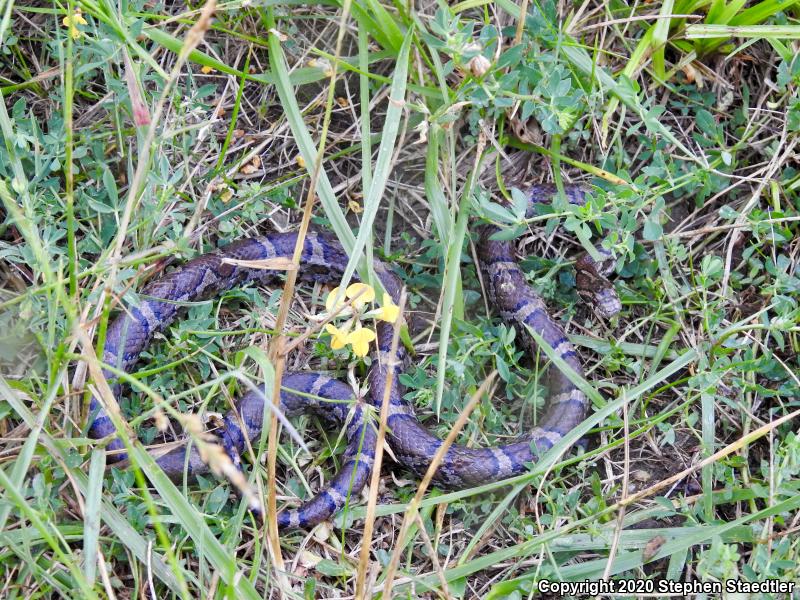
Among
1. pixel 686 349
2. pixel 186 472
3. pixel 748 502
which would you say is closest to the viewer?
pixel 186 472

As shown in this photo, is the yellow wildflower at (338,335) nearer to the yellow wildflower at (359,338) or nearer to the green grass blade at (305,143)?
the yellow wildflower at (359,338)

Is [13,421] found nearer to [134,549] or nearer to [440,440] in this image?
[134,549]

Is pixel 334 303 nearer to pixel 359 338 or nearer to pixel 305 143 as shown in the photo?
pixel 359 338

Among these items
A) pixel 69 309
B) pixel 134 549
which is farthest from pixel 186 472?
pixel 69 309

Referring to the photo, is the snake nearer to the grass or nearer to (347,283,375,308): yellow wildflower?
the grass

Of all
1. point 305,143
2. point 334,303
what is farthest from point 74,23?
point 334,303

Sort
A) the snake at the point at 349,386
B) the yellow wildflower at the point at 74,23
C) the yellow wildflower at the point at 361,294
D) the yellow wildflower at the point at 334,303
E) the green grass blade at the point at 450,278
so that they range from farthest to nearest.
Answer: the snake at the point at 349,386, the green grass blade at the point at 450,278, the yellow wildflower at the point at 74,23, the yellow wildflower at the point at 361,294, the yellow wildflower at the point at 334,303

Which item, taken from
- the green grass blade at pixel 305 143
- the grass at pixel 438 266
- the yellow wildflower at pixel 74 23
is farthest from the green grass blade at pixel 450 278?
the yellow wildflower at pixel 74 23
